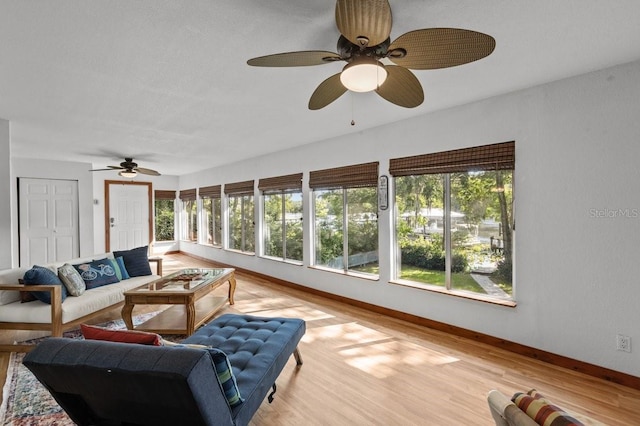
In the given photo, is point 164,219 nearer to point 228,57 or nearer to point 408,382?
point 228,57

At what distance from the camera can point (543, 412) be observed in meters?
0.94

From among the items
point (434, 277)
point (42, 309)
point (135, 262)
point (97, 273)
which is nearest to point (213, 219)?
point (135, 262)

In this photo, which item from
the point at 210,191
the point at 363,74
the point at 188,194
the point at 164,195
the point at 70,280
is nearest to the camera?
the point at 363,74

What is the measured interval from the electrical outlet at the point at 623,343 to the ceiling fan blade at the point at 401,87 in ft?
7.88

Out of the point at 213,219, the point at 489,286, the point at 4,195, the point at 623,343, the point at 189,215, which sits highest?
the point at 4,195

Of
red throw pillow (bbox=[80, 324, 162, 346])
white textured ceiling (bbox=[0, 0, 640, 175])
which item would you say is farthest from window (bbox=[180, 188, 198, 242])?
red throw pillow (bbox=[80, 324, 162, 346])

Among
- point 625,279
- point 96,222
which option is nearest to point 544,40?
point 625,279

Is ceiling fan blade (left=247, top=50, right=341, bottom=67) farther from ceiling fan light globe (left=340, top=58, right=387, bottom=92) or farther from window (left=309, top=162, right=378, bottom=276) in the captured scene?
window (left=309, top=162, right=378, bottom=276)

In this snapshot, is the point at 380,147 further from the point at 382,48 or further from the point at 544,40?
the point at 382,48

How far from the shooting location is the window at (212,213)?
7754 mm

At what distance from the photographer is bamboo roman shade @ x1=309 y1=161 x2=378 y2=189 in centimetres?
420

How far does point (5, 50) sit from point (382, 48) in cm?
246

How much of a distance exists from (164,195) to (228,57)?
790 cm

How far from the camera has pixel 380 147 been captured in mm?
4113
